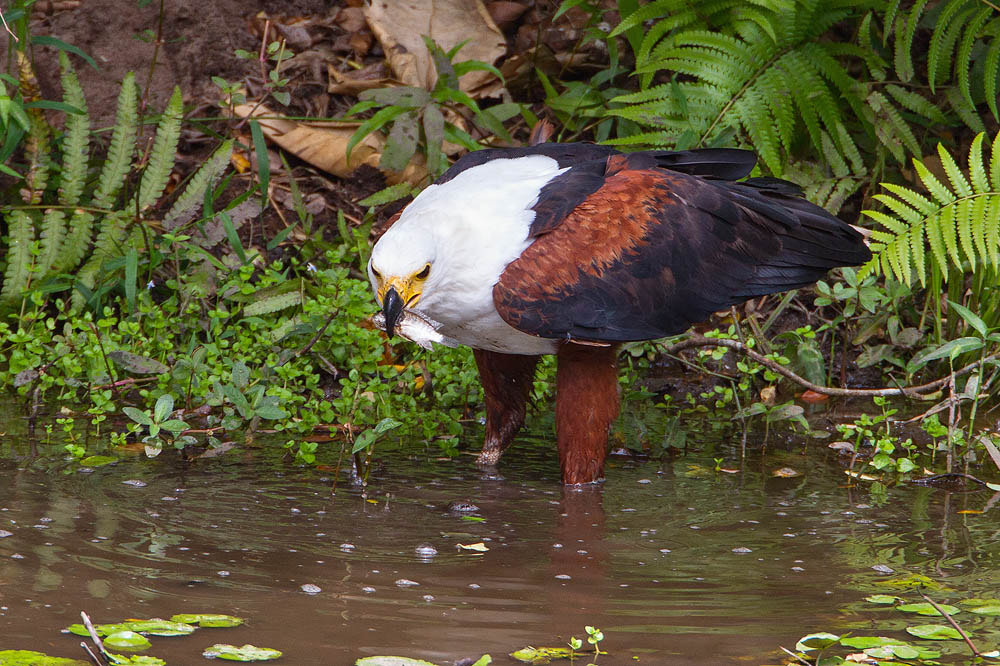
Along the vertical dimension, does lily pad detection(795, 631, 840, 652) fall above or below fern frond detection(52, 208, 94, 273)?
below

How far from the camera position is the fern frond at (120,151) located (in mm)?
6109

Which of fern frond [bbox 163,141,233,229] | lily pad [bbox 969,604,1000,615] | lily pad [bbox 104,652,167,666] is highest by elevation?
fern frond [bbox 163,141,233,229]

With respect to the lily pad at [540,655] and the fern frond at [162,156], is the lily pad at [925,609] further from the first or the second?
the fern frond at [162,156]

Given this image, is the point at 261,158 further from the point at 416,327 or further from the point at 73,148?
the point at 416,327

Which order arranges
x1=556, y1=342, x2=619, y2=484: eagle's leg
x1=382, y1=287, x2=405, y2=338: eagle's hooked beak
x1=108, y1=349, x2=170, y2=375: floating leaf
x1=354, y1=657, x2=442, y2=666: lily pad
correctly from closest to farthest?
x1=354, y1=657, x2=442, y2=666: lily pad, x1=382, y1=287, x2=405, y2=338: eagle's hooked beak, x1=556, y1=342, x2=619, y2=484: eagle's leg, x1=108, y1=349, x2=170, y2=375: floating leaf

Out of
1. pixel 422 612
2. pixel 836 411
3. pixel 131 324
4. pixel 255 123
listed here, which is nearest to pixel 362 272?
pixel 255 123

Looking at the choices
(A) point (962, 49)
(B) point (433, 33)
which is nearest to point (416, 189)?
(B) point (433, 33)

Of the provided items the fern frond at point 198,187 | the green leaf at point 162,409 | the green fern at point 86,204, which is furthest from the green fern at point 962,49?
the green leaf at point 162,409

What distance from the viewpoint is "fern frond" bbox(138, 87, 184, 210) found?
609 cm

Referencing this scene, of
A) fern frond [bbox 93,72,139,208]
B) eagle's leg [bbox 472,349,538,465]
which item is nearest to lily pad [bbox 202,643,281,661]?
eagle's leg [bbox 472,349,538,465]

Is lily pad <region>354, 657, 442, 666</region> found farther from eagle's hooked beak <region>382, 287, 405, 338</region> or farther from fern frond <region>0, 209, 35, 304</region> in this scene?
fern frond <region>0, 209, 35, 304</region>

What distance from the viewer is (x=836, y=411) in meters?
5.52

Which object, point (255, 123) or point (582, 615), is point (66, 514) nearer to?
point (582, 615)

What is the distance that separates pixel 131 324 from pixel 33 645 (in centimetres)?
259
